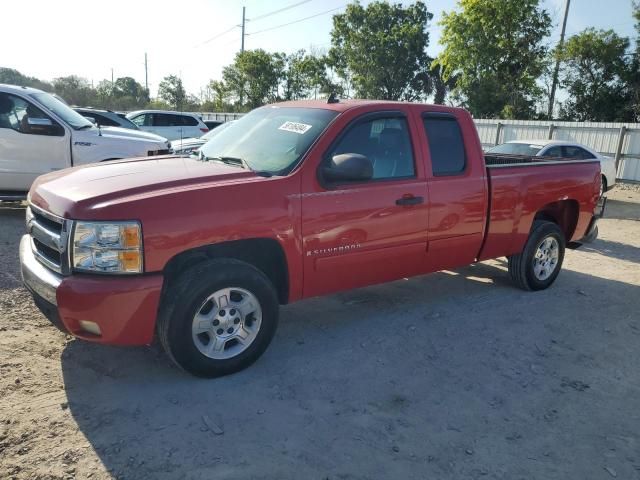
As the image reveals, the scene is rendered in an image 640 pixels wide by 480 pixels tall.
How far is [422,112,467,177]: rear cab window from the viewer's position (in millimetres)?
4605

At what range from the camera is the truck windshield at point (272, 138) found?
3.90 metres

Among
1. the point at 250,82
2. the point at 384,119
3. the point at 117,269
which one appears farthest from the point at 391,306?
the point at 250,82

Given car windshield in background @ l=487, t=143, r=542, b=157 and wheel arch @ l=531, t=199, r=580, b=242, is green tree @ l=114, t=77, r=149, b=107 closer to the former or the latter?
car windshield in background @ l=487, t=143, r=542, b=157

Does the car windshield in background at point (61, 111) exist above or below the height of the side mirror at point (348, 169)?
above

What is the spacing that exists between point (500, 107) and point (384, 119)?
25160 millimetres

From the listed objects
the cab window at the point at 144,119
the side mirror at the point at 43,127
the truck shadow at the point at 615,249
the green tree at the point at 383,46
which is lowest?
the truck shadow at the point at 615,249

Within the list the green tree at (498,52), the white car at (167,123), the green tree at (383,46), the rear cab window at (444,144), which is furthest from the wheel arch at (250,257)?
the green tree at (383,46)

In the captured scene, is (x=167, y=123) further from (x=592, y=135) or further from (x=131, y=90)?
(x=131, y=90)

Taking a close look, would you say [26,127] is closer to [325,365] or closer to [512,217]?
[325,365]

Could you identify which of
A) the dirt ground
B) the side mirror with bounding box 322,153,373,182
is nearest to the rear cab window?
the side mirror with bounding box 322,153,373,182

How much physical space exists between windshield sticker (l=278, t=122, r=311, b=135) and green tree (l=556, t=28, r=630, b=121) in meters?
25.8

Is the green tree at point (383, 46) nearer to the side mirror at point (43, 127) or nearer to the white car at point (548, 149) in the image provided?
the white car at point (548, 149)

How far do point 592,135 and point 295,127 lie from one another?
17431 mm

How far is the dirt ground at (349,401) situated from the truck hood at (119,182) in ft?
3.93
